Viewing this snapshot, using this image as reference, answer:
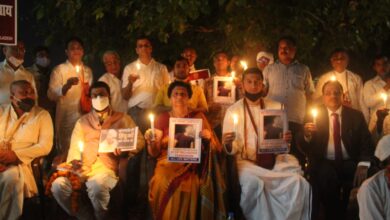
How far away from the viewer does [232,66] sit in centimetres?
→ 969

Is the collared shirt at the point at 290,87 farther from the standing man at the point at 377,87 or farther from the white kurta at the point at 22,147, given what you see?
the white kurta at the point at 22,147

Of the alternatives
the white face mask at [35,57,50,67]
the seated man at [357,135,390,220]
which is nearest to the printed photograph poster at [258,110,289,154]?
the seated man at [357,135,390,220]

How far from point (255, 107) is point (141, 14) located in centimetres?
323

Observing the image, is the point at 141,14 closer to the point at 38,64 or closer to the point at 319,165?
the point at 38,64

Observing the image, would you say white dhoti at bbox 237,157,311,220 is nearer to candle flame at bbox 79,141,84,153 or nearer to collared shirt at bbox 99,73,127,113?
candle flame at bbox 79,141,84,153

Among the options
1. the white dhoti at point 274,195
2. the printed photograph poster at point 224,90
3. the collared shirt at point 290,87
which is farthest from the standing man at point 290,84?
the white dhoti at point 274,195

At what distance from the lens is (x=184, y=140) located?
22.4 feet

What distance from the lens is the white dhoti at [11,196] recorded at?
689 centimetres

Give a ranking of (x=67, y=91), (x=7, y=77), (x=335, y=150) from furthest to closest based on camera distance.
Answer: (x=67, y=91) → (x=7, y=77) → (x=335, y=150)

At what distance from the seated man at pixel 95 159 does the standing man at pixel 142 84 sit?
4.05 ft

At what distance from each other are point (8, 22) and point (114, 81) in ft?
9.41

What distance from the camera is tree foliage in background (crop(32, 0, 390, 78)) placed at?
956 centimetres

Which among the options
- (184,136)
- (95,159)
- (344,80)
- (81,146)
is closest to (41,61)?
(95,159)

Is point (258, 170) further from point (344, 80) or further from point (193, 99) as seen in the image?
point (344, 80)
